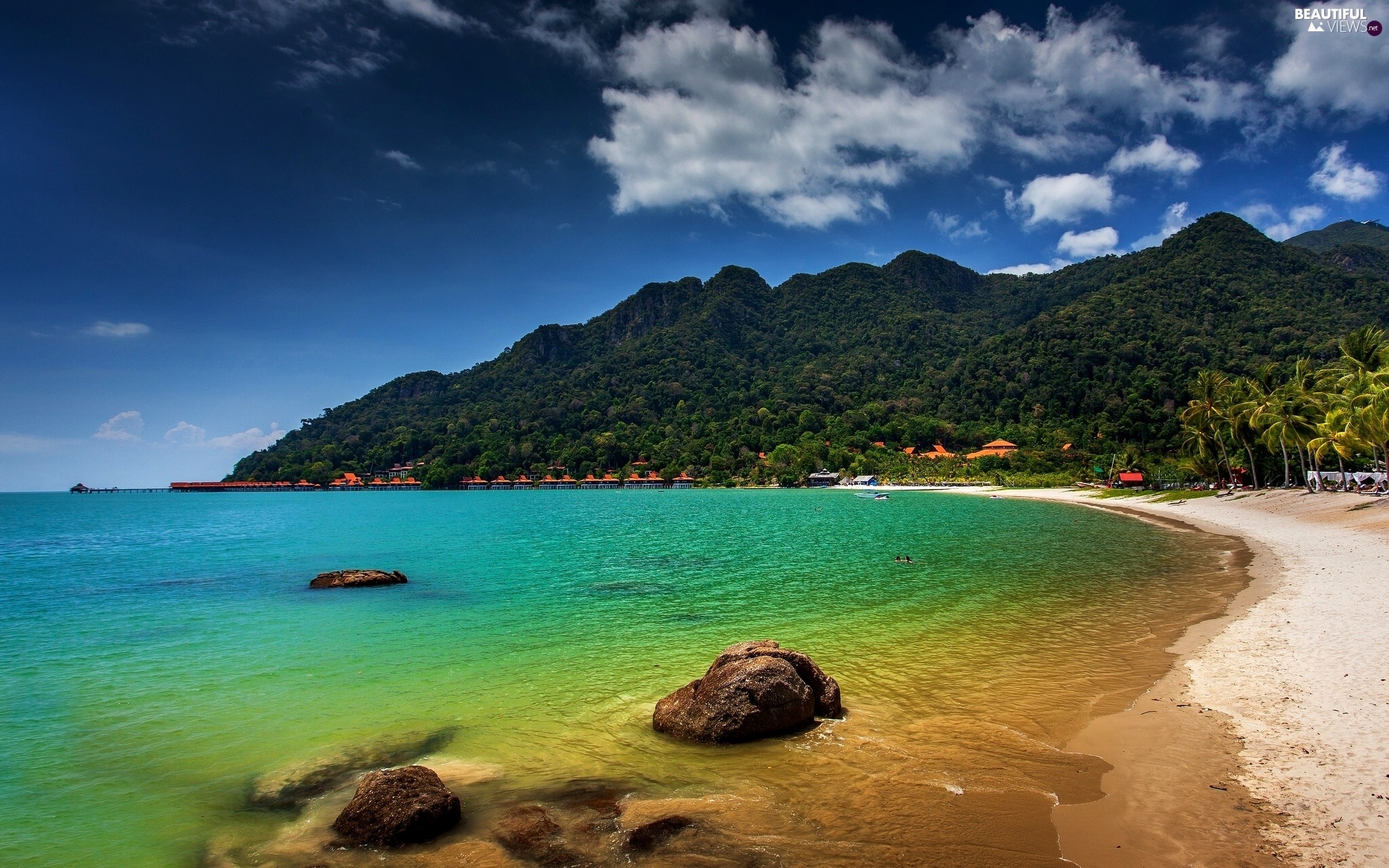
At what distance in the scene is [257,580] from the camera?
25859 millimetres

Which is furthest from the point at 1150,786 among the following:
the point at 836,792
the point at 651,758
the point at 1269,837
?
the point at 651,758

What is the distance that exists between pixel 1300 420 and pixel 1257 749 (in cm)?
6085

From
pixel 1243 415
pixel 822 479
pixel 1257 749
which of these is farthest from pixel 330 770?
pixel 822 479

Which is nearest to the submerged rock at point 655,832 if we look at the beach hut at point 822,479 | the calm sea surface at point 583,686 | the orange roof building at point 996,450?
the calm sea surface at point 583,686

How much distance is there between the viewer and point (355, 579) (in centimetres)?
2347

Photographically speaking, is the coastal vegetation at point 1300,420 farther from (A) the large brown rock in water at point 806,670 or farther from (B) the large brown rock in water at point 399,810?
(B) the large brown rock in water at point 399,810

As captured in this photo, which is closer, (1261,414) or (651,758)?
(651,758)

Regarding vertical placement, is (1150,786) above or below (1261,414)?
below

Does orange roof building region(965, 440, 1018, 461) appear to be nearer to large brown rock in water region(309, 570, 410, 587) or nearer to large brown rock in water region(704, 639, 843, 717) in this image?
large brown rock in water region(309, 570, 410, 587)

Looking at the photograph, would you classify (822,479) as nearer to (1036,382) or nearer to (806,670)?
(1036,382)

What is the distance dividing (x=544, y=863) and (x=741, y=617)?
38.6 feet

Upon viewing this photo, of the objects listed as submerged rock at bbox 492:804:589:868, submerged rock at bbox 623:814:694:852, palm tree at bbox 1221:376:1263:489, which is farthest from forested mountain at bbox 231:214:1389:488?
submerged rock at bbox 492:804:589:868

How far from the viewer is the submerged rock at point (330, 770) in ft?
24.7

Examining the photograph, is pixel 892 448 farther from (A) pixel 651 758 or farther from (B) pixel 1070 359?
(A) pixel 651 758
